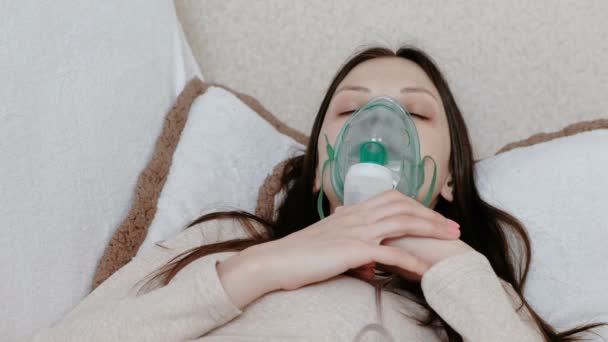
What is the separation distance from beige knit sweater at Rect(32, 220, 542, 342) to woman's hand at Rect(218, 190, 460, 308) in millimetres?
30

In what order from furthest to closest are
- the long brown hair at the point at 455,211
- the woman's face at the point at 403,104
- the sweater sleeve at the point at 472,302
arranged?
1. the long brown hair at the point at 455,211
2. the woman's face at the point at 403,104
3. the sweater sleeve at the point at 472,302

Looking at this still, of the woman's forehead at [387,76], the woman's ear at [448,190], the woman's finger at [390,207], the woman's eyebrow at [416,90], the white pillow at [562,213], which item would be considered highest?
the woman's forehead at [387,76]

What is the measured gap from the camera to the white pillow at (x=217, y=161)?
134 cm

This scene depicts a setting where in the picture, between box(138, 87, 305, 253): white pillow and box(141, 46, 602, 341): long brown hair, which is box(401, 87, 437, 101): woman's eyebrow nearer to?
box(141, 46, 602, 341): long brown hair

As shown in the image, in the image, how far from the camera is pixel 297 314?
90 cm

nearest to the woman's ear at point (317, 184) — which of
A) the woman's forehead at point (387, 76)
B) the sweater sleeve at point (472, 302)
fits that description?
the woman's forehead at point (387, 76)

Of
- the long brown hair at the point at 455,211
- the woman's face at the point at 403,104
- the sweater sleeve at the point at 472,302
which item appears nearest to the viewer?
the sweater sleeve at the point at 472,302

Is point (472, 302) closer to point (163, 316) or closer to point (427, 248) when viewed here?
point (427, 248)

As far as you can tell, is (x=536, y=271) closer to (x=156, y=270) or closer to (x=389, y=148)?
(x=389, y=148)

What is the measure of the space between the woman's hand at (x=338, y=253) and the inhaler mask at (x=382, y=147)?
0.11 meters

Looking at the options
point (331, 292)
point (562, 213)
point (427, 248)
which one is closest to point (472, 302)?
point (427, 248)

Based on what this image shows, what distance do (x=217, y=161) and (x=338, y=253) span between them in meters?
0.60

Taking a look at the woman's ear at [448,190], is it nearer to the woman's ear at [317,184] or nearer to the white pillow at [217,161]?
the woman's ear at [317,184]

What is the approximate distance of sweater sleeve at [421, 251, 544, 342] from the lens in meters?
0.84
